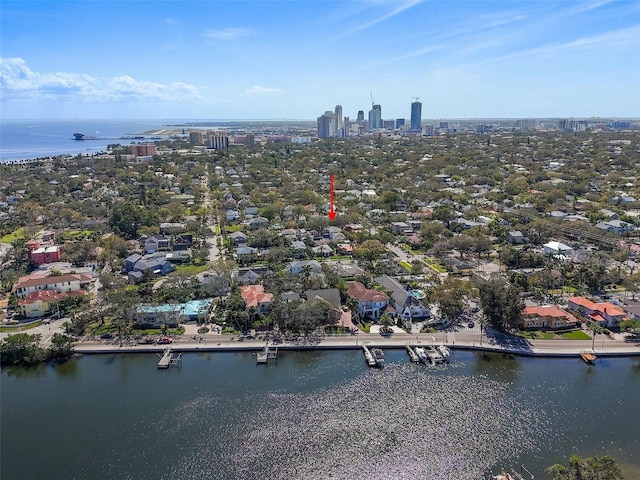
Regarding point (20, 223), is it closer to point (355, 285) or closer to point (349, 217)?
point (349, 217)

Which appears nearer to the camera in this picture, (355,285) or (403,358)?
(403,358)

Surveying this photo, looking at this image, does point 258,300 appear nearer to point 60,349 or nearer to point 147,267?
point 60,349

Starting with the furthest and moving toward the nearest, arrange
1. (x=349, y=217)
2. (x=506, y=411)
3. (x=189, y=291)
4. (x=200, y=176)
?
(x=200, y=176), (x=349, y=217), (x=189, y=291), (x=506, y=411)

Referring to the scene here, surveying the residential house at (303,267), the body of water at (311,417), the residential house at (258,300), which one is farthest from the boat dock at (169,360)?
the residential house at (303,267)

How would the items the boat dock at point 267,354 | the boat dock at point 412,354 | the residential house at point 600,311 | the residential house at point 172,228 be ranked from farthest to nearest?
the residential house at point 172,228
the residential house at point 600,311
the boat dock at point 267,354
the boat dock at point 412,354

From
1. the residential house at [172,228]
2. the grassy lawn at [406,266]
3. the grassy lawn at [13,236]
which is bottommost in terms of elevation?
the grassy lawn at [406,266]

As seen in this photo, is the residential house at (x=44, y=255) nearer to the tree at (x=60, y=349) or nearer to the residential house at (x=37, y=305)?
the residential house at (x=37, y=305)

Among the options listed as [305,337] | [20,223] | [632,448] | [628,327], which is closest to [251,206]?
[20,223]
